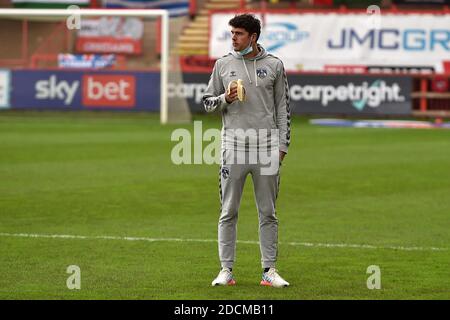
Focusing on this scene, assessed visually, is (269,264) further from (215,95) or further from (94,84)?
(94,84)

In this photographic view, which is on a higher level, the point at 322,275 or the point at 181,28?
the point at 181,28

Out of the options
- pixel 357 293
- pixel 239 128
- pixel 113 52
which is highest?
pixel 113 52

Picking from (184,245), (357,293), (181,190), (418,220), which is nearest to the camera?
(357,293)

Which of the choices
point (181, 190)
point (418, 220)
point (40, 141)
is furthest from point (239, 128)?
point (40, 141)

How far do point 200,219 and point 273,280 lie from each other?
4654mm

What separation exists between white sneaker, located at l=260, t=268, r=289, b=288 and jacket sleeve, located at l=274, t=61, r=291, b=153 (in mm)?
1020

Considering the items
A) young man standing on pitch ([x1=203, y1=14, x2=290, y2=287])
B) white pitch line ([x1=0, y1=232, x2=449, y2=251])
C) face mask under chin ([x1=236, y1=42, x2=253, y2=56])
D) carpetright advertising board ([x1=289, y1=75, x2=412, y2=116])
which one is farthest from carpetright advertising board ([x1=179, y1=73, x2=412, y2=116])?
face mask under chin ([x1=236, y1=42, x2=253, y2=56])

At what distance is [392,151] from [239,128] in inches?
579

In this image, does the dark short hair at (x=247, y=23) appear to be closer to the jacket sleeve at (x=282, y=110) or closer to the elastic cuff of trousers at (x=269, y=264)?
the jacket sleeve at (x=282, y=110)

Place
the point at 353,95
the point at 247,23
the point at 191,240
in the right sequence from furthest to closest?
the point at 353,95, the point at 191,240, the point at 247,23

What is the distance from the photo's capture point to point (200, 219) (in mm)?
14539

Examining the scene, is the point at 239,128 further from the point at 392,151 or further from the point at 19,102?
the point at 19,102

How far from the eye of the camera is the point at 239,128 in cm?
990

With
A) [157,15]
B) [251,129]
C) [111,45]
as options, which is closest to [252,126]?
[251,129]
